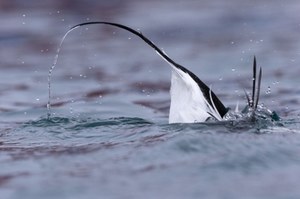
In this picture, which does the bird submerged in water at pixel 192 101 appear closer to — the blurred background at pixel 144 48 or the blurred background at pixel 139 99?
the blurred background at pixel 139 99

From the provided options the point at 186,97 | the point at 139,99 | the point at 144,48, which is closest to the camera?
the point at 186,97

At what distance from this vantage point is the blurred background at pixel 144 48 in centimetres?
671

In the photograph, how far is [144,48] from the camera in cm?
827

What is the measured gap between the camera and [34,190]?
12.9 feet

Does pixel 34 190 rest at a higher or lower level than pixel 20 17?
lower

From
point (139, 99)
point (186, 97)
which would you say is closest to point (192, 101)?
point (186, 97)

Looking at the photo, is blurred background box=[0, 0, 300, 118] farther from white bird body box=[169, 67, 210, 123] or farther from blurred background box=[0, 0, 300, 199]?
white bird body box=[169, 67, 210, 123]

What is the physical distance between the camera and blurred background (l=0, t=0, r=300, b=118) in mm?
6715

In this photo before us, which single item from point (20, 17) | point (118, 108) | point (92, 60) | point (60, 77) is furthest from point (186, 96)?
point (20, 17)

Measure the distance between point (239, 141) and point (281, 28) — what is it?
4317 millimetres

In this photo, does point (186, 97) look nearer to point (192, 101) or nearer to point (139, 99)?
point (192, 101)

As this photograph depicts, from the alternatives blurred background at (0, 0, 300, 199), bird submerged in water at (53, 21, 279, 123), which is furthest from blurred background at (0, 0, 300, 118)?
bird submerged in water at (53, 21, 279, 123)

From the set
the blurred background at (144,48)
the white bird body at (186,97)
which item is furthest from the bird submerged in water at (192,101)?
the blurred background at (144,48)

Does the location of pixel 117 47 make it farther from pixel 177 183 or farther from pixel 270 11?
pixel 177 183
